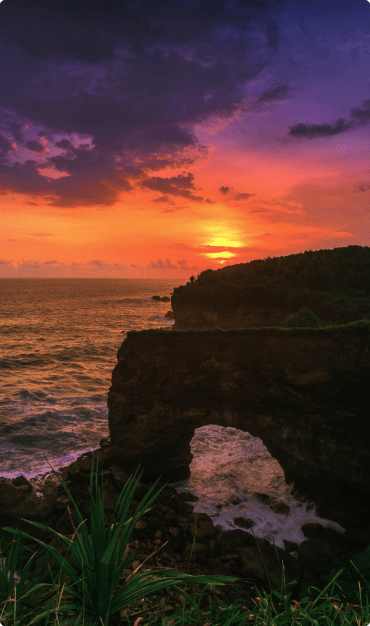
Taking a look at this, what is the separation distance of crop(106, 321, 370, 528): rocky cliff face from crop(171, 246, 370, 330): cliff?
50.0 ft

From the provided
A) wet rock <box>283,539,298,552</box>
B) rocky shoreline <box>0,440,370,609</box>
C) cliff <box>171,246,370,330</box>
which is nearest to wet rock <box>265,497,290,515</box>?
rocky shoreline <box>0,440,370,609</box>

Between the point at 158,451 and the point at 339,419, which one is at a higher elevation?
the point at 339,419

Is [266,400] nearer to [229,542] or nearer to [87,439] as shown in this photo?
[229,542]

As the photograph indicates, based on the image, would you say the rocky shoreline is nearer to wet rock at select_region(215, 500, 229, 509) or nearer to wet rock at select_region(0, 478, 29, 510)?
wet rock at select_region(0, 478, 29, 510)

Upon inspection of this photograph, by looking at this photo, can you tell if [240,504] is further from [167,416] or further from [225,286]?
[225,286]

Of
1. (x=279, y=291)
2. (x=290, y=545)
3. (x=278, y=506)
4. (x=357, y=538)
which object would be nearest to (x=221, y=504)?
(x=278, y=506)

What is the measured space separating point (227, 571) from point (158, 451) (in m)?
6.70

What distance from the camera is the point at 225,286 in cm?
3519

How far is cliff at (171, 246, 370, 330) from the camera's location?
2931cm

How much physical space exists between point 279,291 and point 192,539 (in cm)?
2395

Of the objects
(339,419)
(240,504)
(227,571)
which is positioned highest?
(339,419)

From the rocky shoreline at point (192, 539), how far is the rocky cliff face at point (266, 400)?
1.57 meters

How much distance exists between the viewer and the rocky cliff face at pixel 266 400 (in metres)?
13.1

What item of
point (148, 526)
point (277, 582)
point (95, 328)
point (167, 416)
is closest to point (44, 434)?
point (167, 416)
